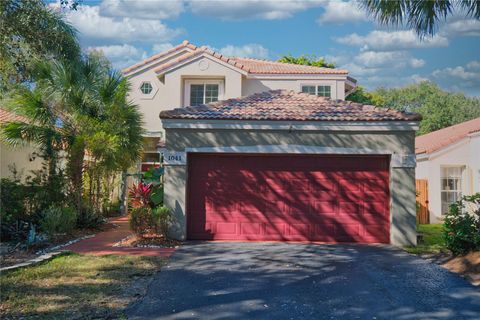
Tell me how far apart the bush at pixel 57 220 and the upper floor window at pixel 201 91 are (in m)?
9.77

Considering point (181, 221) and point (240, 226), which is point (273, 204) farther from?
point (181, 221)

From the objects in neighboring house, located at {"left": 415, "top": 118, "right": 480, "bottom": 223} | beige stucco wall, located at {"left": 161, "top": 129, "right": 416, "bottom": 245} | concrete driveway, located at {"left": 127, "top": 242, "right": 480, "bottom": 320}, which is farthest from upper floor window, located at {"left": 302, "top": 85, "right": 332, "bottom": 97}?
concrete driveway, located at {"left": 127, "top": 242, "right": 480, "bottom": 320}

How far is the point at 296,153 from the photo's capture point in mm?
12180

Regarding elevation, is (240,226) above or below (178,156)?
below

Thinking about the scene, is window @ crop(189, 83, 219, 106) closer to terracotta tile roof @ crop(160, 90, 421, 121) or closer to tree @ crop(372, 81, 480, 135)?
terracotta tile roof @ crop(160, 90, 421, 121)

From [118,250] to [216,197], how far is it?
10.0 ft

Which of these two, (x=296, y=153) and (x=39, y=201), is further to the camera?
(x=39, y=201)

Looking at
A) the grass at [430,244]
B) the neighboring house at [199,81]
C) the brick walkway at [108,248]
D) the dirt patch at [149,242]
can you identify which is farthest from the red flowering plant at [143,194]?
the grass at [430,244]

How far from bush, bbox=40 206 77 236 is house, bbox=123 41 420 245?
114 inches

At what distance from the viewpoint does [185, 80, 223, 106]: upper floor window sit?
20891 millimetres

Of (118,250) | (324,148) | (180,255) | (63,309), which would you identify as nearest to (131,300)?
(63,309)

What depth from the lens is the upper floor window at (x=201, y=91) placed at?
20.9 meters

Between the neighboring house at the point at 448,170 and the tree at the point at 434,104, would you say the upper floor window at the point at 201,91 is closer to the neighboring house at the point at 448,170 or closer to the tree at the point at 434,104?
the neighboring house at the point at 448,170

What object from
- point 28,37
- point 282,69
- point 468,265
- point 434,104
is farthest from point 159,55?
point 434,104
